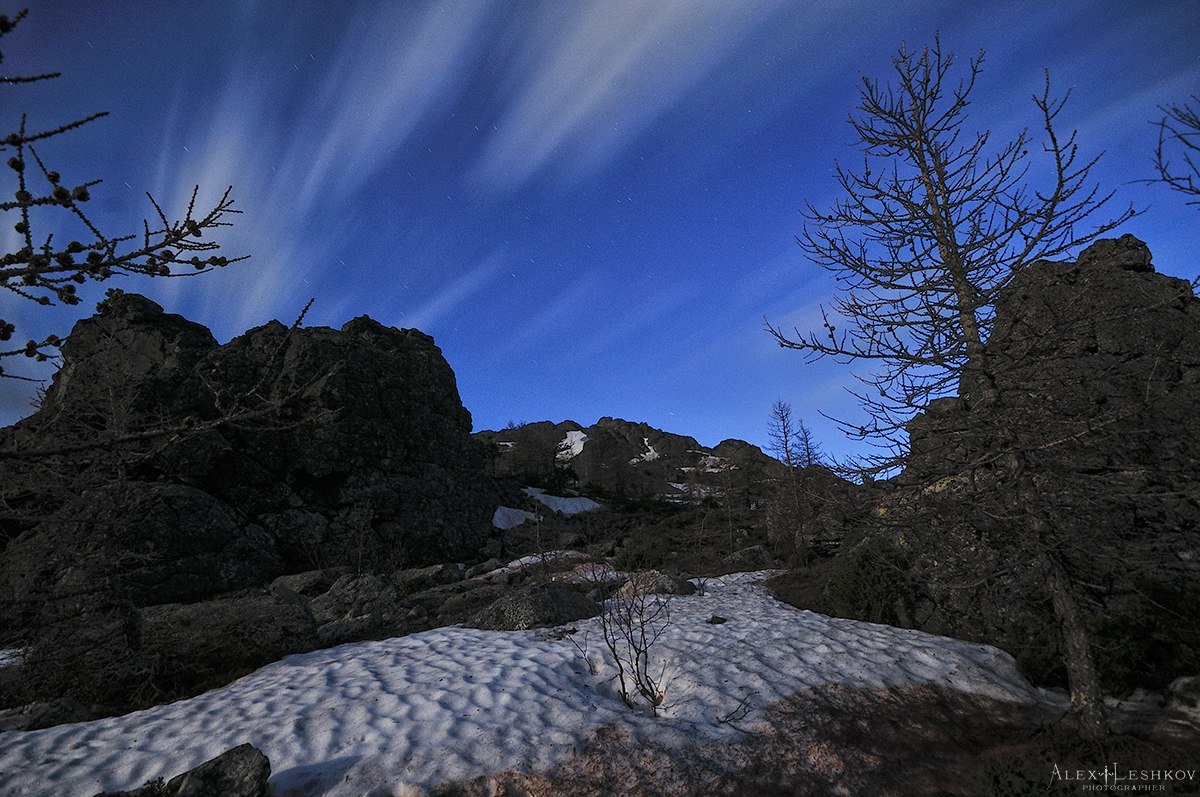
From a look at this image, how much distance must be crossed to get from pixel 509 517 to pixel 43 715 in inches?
1067

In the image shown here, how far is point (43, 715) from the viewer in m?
5.92

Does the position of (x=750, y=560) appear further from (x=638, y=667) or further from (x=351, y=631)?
(x=351, y=631)

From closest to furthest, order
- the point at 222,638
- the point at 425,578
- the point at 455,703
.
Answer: the point at 455,703
the point at 222,638
the point at 425,578

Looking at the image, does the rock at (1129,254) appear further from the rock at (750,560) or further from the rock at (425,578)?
the rock at (425,578)

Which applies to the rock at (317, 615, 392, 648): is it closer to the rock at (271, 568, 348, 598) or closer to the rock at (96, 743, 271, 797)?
the rock at (96, 743, 271, 797)

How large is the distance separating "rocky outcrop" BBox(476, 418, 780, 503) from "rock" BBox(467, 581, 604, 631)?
1015cm

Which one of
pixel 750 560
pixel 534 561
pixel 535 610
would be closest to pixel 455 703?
pixel 535 610

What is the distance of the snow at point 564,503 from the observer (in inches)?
1581

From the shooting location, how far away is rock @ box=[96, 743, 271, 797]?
419 centimetres

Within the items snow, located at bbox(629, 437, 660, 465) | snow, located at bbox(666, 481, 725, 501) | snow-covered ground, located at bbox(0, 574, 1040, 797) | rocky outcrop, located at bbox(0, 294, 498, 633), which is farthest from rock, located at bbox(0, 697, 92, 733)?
snow, located at bbox(629, 437, 660, 465)

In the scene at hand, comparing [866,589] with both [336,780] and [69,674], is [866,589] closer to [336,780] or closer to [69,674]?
[336,780]

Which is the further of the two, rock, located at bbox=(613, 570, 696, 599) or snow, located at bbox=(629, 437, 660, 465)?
snow, located at bbox=(629, 437, 660, 465)

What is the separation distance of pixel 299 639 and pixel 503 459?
5836cm

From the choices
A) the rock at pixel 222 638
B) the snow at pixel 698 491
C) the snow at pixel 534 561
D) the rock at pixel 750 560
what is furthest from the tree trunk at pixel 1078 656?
the snow at pixel 698 491
